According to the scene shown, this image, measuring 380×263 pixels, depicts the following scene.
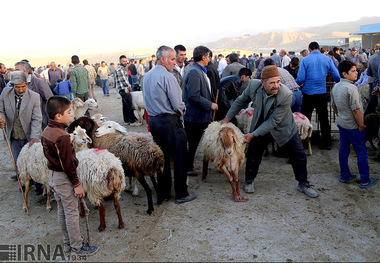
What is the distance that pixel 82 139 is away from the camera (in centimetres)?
479

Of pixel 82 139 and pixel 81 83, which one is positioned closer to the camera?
pixel 82 139

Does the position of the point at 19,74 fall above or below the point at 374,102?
above

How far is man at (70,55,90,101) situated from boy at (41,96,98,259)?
722cm

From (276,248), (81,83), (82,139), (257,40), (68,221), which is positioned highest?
(257,40)

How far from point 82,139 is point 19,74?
1.37m

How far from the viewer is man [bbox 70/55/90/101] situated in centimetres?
1000

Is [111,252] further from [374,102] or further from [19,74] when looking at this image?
[374,102]

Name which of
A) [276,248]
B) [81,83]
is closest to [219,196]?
[276,248]

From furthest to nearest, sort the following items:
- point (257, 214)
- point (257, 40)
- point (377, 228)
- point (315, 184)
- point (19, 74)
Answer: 1. point (257, 40)
2. point (315, 184)
3. point (19, 74)
4. point (257, 214)
5. point (377, 228)

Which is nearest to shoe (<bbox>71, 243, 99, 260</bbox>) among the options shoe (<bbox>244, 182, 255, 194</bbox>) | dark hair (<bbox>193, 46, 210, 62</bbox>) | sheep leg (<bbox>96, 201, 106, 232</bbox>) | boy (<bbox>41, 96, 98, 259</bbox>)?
boy (<bbox>41, 96, 98, 259</bbox>)

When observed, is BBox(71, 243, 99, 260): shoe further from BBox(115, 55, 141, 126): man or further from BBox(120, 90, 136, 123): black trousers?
BBox(120, 90, 136, 123): black trousers

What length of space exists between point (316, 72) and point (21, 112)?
576 centimetres

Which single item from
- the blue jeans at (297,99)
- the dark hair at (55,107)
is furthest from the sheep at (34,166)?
the blue jeans at (297,99)

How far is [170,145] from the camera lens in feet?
14.9
